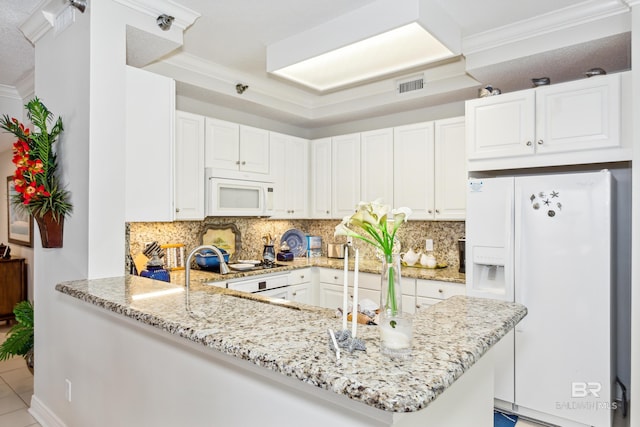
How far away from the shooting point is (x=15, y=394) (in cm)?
305

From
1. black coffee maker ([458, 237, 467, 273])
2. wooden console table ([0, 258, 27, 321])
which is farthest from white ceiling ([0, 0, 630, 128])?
wooden console table ([0, 258, 27, 321])

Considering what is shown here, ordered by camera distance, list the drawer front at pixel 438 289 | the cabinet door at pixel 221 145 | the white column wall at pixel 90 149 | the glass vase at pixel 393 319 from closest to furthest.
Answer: the glass vase at pixel 393 319 < the white column wall at pixel 90 149 < the drawer front at pixel 438 289 < the cabinet door at pixel 221 145

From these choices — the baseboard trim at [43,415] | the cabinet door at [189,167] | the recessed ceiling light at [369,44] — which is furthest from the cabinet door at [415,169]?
the baseboard trim at [43,415]

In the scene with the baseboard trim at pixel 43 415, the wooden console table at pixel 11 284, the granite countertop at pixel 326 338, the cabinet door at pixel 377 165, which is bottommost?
the baseboard trim at pixel 43 415

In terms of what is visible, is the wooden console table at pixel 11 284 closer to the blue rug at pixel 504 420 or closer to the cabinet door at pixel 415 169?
the cabinet door at pixel 415 169

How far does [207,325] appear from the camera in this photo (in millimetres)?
1316

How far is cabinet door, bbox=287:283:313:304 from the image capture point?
12.6 feet

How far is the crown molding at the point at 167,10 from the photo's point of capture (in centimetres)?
235

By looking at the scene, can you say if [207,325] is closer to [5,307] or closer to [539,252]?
[539,252]

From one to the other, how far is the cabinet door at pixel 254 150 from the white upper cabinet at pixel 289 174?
0.32 ft

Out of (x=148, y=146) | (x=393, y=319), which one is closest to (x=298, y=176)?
(x=148, y=146)

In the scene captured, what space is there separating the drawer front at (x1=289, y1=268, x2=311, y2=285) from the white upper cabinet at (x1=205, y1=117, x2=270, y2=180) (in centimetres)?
104

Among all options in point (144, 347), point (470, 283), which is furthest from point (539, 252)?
point (144, 347)

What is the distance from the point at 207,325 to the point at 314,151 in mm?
3477
